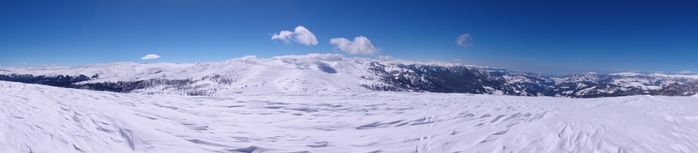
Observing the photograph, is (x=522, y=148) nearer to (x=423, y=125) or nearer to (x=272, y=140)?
(x=423, y=125)

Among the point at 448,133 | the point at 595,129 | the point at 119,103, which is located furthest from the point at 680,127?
the point at 119,103

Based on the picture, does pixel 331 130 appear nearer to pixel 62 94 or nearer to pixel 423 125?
pixel 423 125

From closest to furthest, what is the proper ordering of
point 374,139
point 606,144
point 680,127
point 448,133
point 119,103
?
point 606,144 → point 374,139 → point 448,133 → point 680,127 → point 119,103

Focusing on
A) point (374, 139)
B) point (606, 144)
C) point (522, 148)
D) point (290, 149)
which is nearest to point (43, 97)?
point (290, 149)

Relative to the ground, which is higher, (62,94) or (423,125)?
(62,94)

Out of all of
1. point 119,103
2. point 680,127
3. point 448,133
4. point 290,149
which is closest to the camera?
point 290,149

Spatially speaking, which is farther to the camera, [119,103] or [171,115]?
[119,103]
